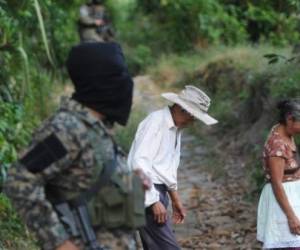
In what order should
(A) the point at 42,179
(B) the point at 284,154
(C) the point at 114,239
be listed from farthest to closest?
(B) the point at 284,154 → (C) the point at 114,239 → (A) the point at 42,179

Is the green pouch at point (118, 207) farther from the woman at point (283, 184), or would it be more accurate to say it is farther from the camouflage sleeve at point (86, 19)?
the camouflage sleeve at point (86, 19)

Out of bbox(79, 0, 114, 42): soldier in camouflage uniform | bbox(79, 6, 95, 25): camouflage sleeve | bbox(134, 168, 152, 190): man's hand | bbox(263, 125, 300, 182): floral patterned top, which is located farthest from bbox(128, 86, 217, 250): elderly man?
bbox(79, 6, 95, 25): camouflage sleeve

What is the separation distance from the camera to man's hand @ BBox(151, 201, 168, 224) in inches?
174

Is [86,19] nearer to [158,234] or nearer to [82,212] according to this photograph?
[158,234]

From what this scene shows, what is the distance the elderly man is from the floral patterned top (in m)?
0.53

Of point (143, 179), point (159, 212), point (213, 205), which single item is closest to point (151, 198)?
point (159, 212)

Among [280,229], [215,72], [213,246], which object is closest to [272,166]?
[280,229]

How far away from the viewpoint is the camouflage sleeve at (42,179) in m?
2.99

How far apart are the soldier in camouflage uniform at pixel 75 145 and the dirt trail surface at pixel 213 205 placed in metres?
3.82

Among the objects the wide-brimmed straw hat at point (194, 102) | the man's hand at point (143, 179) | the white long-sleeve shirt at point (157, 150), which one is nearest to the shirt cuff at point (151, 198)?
Result: the white long-sleeve shirt at point (157, 150)

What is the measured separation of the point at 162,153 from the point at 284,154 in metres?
0.85

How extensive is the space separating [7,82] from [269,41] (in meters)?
10.2

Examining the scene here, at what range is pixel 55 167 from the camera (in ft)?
9.94

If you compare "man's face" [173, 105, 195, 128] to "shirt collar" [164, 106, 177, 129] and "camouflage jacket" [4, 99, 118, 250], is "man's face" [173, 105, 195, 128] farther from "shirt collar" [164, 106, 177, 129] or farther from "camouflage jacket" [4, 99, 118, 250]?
"camouflage jacket" [4, 99, 118, 250]
